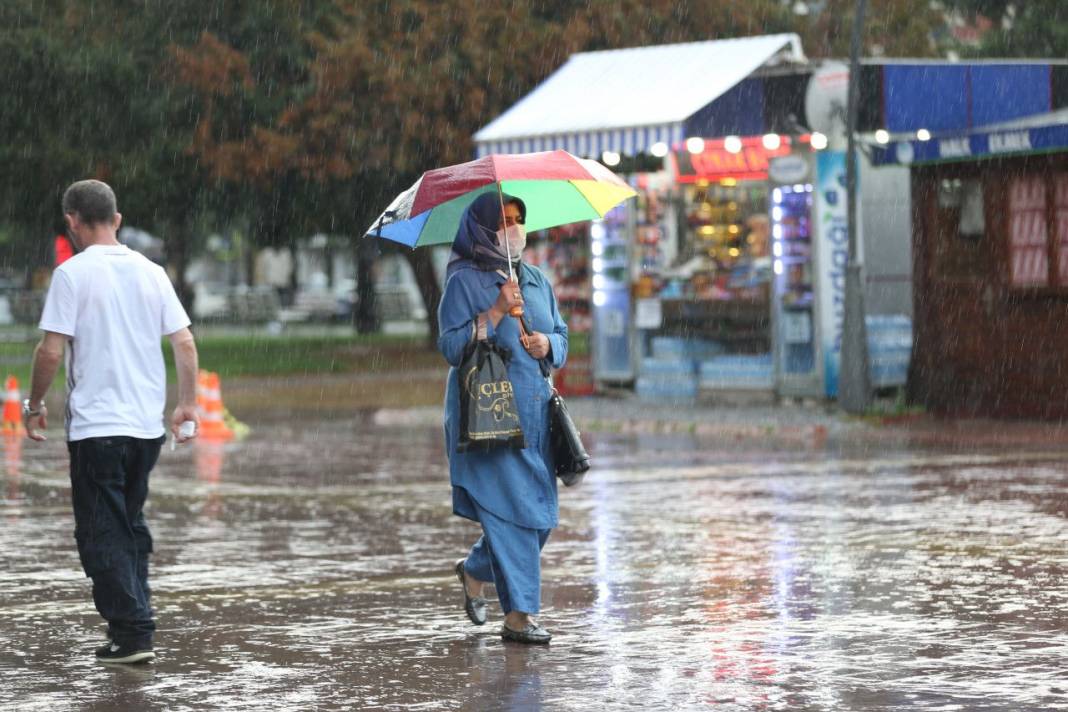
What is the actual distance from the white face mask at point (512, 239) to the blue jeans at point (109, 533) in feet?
5.44

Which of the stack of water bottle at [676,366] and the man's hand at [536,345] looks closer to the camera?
the man's hand at [536,345]

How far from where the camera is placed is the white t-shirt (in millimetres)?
7730

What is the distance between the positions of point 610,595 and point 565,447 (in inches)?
57.0

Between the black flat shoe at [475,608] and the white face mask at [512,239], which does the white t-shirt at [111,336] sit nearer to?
the white face mask at [512,239]

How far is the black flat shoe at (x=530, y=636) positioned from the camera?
26.3 ft

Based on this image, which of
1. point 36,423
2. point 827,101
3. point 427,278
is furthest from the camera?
point 427,278

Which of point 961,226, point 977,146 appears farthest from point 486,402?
point 961,226

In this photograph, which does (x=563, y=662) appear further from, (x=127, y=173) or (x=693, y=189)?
(x=127, y=173)

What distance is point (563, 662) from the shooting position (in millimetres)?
7625

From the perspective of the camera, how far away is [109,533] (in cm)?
770

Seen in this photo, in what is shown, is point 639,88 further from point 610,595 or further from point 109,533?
point 109,533

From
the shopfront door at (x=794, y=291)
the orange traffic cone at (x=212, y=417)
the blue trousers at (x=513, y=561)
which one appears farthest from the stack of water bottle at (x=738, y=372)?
the blue trousers at (x=513, y=561)

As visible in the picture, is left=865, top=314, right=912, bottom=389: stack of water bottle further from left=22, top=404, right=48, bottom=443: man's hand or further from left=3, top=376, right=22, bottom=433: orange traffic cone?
left=22, top=404, right=48, bottom=443: man's hand

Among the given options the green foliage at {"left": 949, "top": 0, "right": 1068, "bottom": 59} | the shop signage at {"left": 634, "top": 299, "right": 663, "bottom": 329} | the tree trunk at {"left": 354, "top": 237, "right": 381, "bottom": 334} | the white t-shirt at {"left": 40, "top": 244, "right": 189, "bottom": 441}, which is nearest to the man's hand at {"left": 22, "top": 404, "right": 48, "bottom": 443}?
the white t-shirt at {"left": 40, "top": 244, "right": 189, "bottom": 441}
